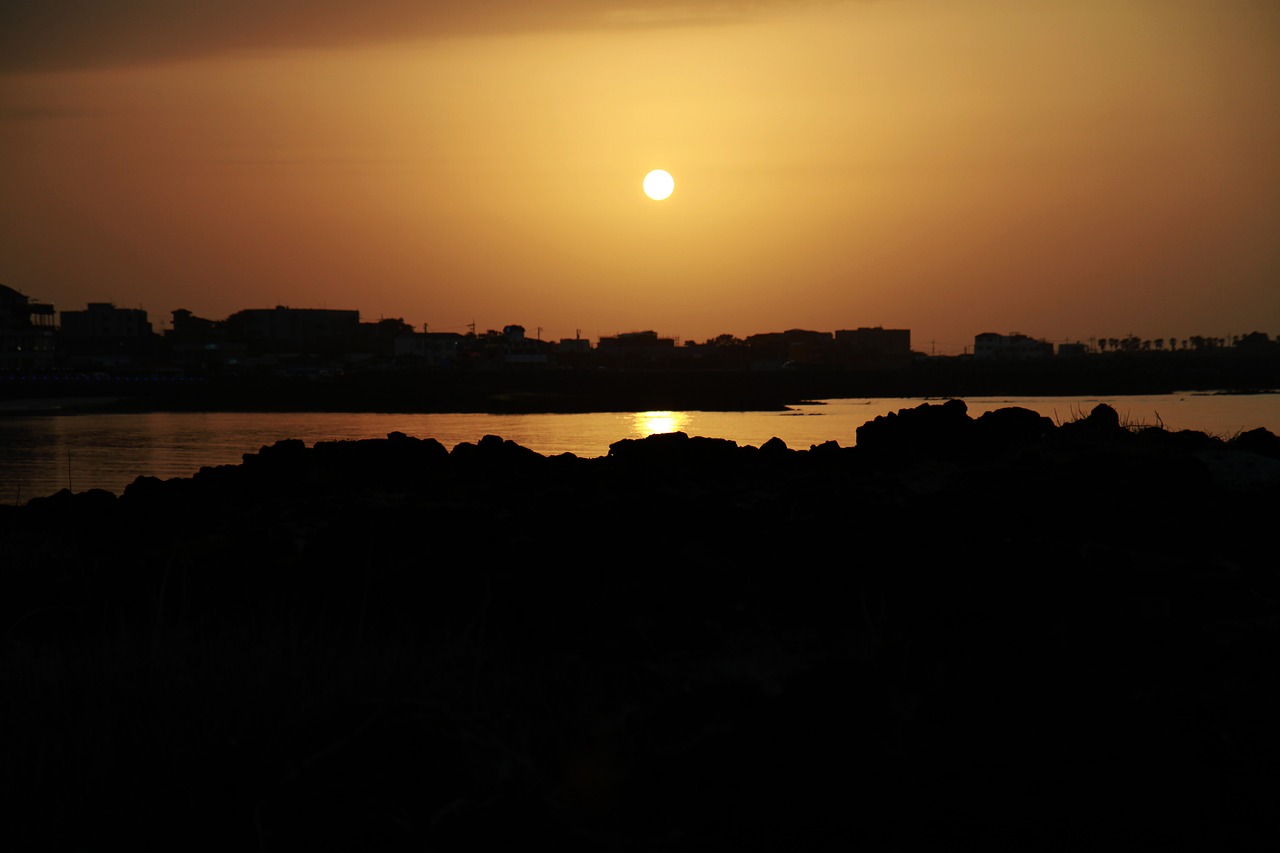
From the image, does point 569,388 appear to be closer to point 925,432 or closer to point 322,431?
point 322,431

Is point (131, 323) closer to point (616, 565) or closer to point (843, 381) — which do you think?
point (843, 381)

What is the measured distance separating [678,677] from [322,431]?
5515 cm

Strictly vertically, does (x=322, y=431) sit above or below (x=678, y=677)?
below

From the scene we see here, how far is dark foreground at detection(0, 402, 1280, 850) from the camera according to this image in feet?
14.8

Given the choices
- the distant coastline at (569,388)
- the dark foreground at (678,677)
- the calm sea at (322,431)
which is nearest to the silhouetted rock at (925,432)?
the dark foreground at (678,677)

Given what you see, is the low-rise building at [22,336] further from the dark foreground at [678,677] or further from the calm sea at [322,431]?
the dark foreground at [678,677]

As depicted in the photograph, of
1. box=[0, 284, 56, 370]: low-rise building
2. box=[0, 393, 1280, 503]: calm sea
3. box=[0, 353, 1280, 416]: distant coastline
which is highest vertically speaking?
box=[0, 284, 56, 370]: low-rise building

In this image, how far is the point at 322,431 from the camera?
191ft

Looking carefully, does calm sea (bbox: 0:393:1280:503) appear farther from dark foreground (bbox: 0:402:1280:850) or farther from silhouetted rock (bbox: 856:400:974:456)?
dark foreground (bbox: 0:402:1280:850)

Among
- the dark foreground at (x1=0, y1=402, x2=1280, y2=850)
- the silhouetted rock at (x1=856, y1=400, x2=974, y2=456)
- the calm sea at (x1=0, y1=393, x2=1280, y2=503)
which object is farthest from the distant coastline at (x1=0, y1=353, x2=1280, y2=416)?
the dark foreground at (x1=0, y1=402, x2=1280, y2=850)

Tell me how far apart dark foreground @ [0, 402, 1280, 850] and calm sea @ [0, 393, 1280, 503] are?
81.8 feet

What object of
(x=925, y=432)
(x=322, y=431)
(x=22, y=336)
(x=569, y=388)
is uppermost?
(x=22, y=336)

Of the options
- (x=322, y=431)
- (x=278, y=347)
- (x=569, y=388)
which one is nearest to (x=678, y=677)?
(x=322, y=431)

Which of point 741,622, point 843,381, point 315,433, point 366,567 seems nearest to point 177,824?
point 366,567
